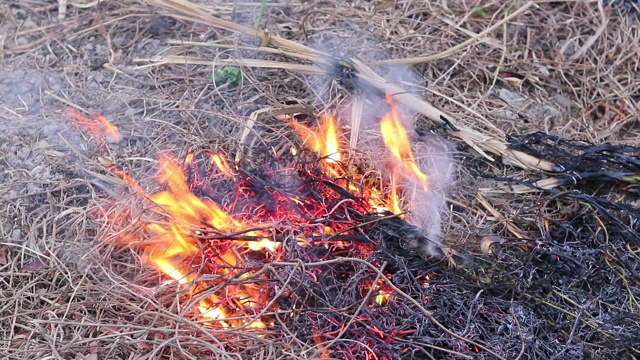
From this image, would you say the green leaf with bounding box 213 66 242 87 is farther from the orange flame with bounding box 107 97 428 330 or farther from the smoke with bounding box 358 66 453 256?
the smoke with bounding box 358 66 453 256

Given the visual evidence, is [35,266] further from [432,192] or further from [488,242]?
[488,242]

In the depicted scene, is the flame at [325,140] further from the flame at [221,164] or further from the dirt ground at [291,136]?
the flame at [221,164]

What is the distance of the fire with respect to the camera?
97.8 inches

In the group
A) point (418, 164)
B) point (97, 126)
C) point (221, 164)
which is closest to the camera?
point (221, 164)

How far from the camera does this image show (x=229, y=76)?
320 centimetres

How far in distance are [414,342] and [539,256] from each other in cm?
63

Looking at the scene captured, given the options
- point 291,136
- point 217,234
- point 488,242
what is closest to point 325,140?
point 291,136

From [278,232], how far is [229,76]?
95cm

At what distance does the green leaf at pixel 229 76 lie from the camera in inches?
126

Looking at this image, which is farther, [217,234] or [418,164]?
[418,164]

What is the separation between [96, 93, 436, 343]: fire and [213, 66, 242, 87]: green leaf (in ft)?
1.59

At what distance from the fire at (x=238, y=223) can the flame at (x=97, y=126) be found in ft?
0.68

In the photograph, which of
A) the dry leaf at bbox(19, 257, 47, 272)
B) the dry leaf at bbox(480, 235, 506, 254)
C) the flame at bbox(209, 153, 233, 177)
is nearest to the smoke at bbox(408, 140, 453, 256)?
the dry leaf at bbox(480, 235, 506, 254)

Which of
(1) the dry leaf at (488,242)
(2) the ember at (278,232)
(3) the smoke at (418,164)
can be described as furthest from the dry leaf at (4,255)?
(1) the dry leaf at (488,242)
